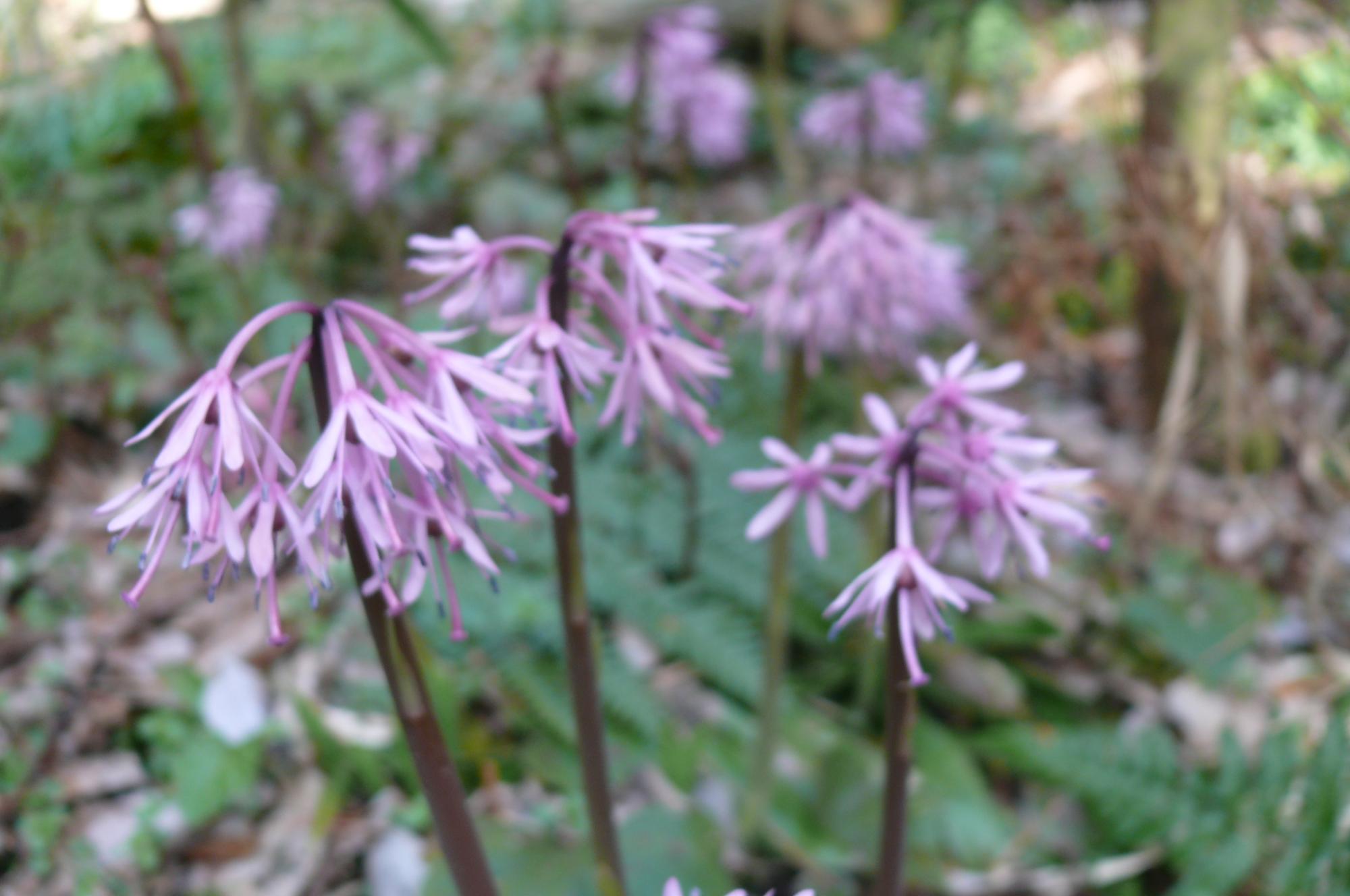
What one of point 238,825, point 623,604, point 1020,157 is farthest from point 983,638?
point 1020,157

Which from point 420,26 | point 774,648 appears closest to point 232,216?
point 420,26

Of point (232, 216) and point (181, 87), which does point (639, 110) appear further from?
point (232, 216)

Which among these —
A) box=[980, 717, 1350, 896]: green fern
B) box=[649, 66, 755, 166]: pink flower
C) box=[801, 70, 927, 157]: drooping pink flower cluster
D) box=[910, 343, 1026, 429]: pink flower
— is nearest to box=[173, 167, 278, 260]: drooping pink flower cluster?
box=[649, 66, 755, 166]: pink flower

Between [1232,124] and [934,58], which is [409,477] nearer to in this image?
[1232,124]

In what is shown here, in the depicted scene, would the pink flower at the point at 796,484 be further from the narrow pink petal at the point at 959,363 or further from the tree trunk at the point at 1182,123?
the tree trunk at the point at 1182,123

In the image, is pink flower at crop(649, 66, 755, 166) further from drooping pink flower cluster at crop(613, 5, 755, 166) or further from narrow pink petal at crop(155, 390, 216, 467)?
narrow pink petal at crop(155, 390, 216, 467)

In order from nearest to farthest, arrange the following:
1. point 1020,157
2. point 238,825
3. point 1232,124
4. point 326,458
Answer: point 326,458, point 238,825, point 1232,124, point 1020,157

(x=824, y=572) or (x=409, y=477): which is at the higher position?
(x=409, y=477)
